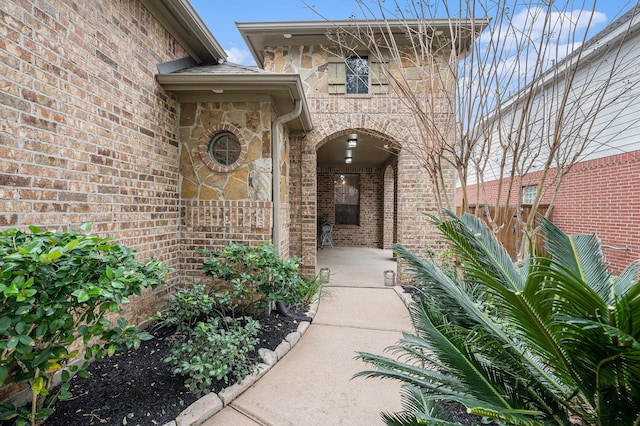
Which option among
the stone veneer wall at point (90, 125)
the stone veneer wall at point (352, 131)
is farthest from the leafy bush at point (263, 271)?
the stone veneer wall at point (352, 131)

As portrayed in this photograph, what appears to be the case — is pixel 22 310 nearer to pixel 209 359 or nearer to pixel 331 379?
pixel 209 359

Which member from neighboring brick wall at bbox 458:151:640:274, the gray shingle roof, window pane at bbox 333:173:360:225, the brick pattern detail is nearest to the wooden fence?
neighboring brick wall at bbox 458:151:640:274

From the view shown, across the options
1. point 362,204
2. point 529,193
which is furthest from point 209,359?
point 529,193

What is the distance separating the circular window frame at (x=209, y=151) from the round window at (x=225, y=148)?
0.03 metres

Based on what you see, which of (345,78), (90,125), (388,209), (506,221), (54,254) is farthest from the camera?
(388,209)

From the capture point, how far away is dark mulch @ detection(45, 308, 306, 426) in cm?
190

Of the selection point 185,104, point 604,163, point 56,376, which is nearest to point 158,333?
point 56,376

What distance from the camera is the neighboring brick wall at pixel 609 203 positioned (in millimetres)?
5312

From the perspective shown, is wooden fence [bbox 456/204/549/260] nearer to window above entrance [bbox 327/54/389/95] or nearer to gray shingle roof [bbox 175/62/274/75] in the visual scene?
window above entrance [bbox 327/54/389/95]

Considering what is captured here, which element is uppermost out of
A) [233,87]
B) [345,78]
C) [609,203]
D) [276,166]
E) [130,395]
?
[345,78]

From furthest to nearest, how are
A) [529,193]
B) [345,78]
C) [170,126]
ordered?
[529,193]
[345,78]
[170,126]

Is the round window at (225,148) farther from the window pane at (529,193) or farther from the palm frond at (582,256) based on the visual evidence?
the window pane at (529,193)

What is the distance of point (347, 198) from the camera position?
11.1 metres

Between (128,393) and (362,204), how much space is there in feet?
30.4
